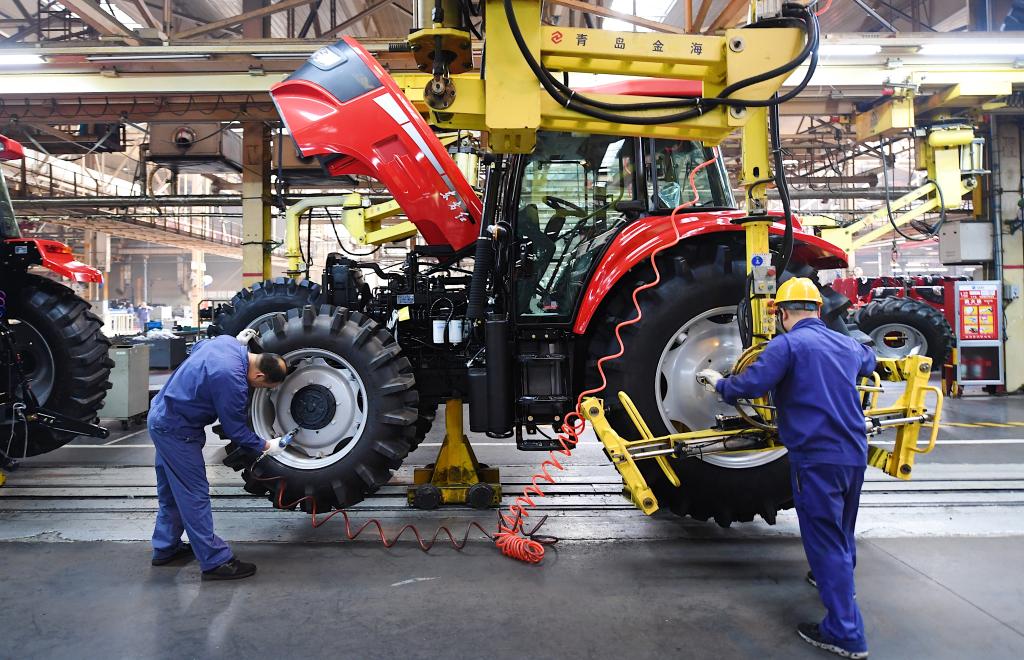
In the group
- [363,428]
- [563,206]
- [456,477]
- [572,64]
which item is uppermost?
[572,64]

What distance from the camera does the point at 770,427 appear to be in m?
2.94

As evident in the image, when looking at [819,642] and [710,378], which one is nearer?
[819,642]

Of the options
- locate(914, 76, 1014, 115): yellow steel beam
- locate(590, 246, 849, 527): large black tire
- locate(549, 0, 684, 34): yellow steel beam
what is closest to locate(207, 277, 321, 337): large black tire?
locate(549, 0, 684, 34): yellow steel beam

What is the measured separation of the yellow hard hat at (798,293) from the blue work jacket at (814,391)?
13cm

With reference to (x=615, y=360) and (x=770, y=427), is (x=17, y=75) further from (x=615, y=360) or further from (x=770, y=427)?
(x=770, y=427)

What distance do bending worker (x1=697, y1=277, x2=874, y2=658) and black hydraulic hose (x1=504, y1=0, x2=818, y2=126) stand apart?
42.9 inches

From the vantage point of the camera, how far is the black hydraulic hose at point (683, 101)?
2.70 metres

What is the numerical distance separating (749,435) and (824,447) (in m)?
0.60

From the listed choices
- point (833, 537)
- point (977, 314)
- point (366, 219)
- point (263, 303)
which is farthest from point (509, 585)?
point (977, 314)

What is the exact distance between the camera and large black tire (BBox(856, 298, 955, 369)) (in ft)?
31.1

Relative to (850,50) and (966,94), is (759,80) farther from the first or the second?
(966,94)

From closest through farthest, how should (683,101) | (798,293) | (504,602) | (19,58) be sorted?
(798,293)
(504,602)
(683,101)
(19,58)

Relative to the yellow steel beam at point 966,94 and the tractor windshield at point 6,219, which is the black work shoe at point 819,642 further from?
the yellow steel beam at point 966,94

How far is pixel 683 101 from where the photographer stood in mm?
2824
